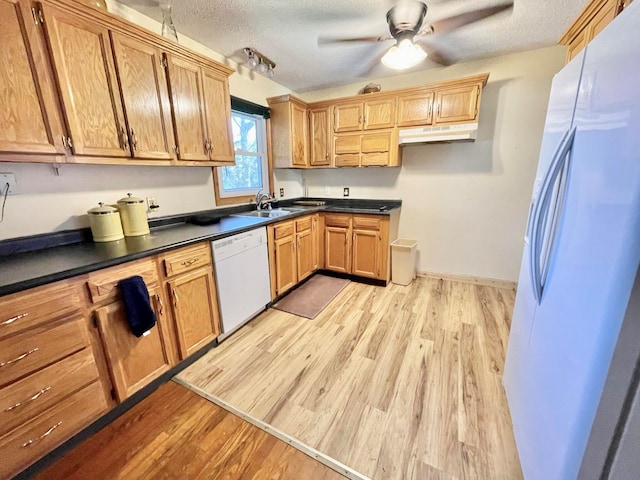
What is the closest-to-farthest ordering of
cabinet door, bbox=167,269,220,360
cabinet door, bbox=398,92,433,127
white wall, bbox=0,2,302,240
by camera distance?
white wall, bbox=0,2,302,240 < cabinet door, bbox=167,269,220,360 < cabinet door, bbox=398,92,433,127

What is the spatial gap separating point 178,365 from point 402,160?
122 inches

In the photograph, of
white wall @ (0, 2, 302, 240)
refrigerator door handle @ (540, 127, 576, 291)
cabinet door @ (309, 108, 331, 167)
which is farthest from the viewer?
cabinet door @ (309, 108, 331, 167)

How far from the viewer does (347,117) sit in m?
3.16

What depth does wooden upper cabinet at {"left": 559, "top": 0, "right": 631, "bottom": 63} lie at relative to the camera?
1328 mm

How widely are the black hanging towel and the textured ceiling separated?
187 cm

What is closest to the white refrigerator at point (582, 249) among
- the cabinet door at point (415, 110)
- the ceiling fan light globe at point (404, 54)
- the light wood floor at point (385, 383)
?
the light wood floor at point (385, 383)

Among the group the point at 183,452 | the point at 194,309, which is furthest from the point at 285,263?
the point at 183,452

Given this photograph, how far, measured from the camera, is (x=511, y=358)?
1.47 meters

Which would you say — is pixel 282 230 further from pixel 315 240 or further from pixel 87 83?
pixel 87 83

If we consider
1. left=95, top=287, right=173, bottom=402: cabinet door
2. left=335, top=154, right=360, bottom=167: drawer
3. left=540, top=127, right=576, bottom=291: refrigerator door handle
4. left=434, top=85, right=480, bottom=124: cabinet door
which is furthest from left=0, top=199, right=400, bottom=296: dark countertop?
left=434, top=85, right=480, bottom=124: cabinet door

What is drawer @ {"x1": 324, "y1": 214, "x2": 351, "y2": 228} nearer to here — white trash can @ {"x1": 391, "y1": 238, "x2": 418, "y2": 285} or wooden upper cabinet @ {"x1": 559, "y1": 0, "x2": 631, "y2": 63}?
white trash can @ {"x1": 391, "y1": 238, "x2": 418, "y2": 285}

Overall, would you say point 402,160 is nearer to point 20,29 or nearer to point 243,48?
→ point 243,48

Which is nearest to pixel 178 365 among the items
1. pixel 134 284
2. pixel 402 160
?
pixel 134 284

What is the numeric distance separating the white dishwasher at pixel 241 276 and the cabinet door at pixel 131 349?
452mm
